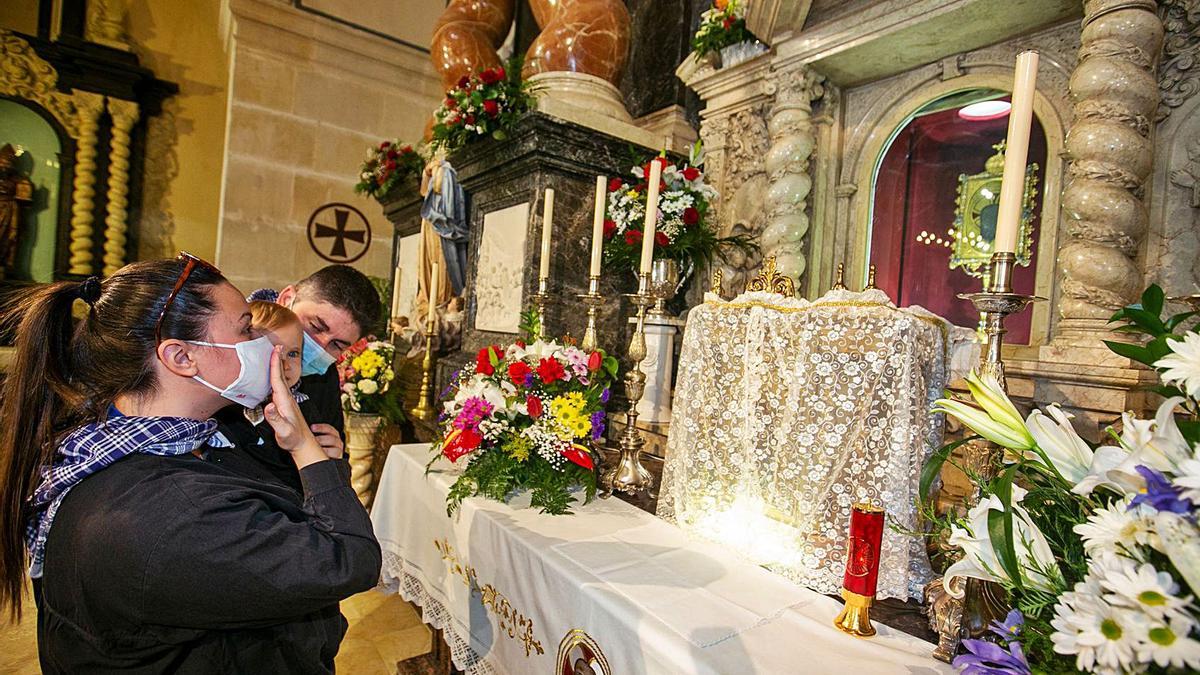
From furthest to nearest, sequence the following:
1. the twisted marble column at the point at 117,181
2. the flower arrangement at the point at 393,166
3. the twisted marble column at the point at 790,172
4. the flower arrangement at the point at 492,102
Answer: the twisted marble column at the point at 117,181
the flower arrangement at the point at 393,166
the flower arrangement at the point at 492,102
the twisted marble column at the point at 790,172

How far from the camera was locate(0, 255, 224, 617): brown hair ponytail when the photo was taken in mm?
1111

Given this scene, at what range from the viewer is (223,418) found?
69.2 inches

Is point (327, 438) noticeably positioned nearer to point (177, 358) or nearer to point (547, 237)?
point (177, 358)

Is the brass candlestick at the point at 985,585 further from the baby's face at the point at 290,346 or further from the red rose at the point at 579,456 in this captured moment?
the baby's face at the point at 290,346

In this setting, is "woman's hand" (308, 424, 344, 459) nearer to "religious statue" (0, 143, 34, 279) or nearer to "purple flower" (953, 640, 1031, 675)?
"purple flower" (953, 640, 1031, 675)

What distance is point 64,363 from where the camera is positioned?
1.16 metres

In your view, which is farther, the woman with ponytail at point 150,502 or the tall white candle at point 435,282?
the tall white candle at point 435,282

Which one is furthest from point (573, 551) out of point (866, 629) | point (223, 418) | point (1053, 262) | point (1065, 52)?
point (1065, 52)

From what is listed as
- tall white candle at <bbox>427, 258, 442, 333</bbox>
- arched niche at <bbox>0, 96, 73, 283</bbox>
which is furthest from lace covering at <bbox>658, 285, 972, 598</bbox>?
arched niche at <bbox>0, 96, 73, 283</bbox>

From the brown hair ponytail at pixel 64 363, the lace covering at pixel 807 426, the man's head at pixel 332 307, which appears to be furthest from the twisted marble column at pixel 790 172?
the brown hair ponytail at pixel 64 363

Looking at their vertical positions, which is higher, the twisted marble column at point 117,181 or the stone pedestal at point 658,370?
the twisted marble column at point 117,181

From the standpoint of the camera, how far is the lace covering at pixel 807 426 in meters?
1.54

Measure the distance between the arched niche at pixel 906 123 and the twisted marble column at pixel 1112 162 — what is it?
468 millimetres

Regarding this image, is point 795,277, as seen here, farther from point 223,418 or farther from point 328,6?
point 328,6
